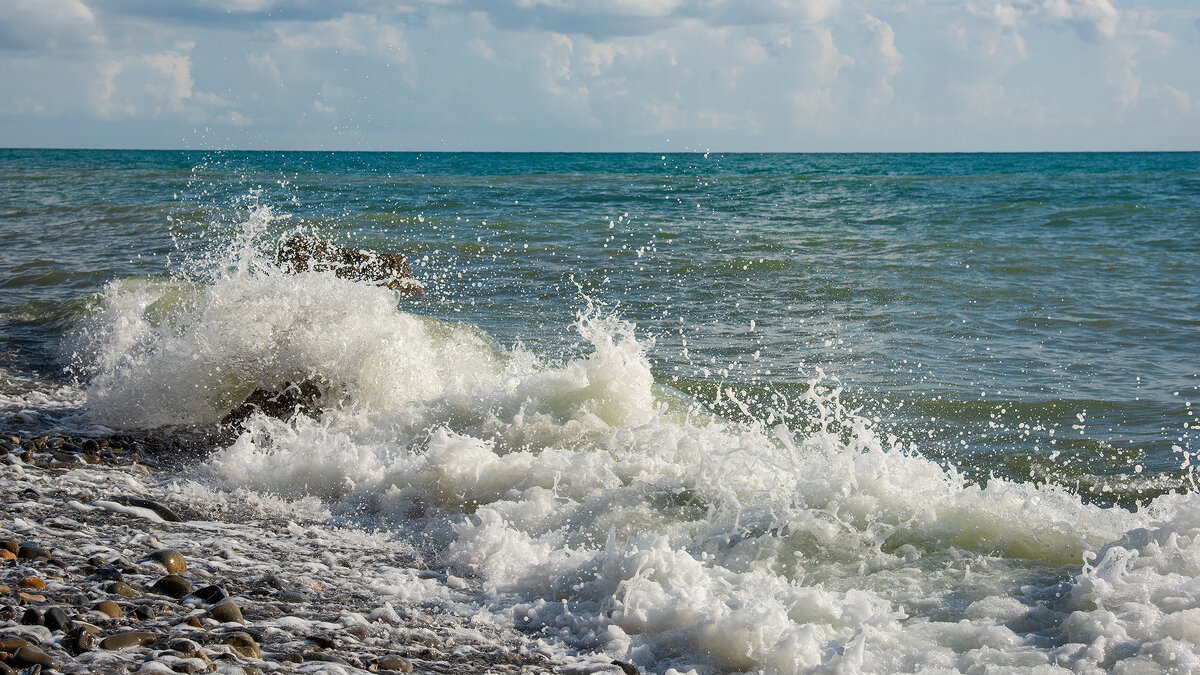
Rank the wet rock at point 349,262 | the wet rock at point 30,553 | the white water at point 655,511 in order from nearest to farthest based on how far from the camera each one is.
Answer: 1. the white water at point 655,511
2. the wet rock at point 30,553
3. the wet rock at point 349,262

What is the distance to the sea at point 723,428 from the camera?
3.56 m

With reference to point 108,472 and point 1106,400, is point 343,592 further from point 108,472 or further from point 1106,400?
point 1106,400

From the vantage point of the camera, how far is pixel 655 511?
4707 millimetres

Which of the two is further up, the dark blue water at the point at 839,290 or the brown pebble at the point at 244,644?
the dark blue water at the point at 839,290

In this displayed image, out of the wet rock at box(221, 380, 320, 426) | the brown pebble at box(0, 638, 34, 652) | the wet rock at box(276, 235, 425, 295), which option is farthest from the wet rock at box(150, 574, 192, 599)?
the wet rock at box(276, 235, 425, 295)

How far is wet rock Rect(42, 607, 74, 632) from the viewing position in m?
3.09

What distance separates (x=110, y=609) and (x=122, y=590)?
192mm

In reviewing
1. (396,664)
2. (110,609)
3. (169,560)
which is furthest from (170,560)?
(396,664)

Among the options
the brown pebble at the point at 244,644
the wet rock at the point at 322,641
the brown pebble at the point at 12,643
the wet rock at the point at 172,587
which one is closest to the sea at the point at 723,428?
the wet rock at the point at 322,641

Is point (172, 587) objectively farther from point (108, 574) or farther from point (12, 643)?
point (12, 643)

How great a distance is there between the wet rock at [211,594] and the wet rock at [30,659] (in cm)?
66

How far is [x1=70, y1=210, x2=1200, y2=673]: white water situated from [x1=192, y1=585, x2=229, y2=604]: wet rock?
1017mm

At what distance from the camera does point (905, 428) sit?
21.2ft

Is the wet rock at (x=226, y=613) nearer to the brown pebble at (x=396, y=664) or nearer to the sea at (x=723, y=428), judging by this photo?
the brown pebble at (x=396, y=664)
